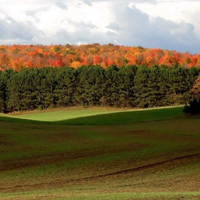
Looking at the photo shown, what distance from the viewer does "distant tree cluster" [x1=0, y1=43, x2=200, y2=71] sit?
154750 mm

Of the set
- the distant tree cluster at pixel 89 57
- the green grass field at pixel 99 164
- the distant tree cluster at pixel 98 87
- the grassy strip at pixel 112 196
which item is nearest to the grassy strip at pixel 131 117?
the green grass field at pixel 99 164

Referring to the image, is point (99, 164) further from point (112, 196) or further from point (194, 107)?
point (194, 107)

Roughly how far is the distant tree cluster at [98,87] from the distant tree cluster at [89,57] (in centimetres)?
3431

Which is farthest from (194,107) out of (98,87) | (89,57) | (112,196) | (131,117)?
(89,57)

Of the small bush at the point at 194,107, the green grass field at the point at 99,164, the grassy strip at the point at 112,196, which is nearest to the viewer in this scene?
the grassy strip at the point at 112,196

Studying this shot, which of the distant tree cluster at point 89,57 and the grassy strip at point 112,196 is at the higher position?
the distant tree cluster at point 89,57

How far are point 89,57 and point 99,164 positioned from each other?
5666 inches

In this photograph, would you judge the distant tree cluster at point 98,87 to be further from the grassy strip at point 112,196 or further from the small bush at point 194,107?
the grassy strip at point 112,196

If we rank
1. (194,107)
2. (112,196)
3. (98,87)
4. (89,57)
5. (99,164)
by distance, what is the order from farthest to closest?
(89,57) → (98,87) → (194,107) → (99,164) → (112,196)

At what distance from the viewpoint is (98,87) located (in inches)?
4466

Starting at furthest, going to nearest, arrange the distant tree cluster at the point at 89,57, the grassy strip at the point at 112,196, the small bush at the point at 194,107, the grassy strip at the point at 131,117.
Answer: the distant tree cluster at the point at 89,57, the grassy strip at the point at 131,117, the small bush at the point at 194,107, the grassy strip at the point at 112,196

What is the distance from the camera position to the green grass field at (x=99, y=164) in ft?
60.2

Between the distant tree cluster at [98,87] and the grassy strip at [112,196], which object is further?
the distant tree cluster at [98,87]

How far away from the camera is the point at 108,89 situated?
113m
